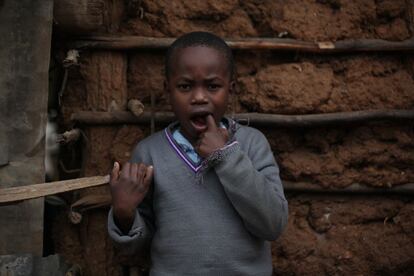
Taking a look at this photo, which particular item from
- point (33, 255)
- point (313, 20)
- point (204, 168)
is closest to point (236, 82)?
point (313, 20)

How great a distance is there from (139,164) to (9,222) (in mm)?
555

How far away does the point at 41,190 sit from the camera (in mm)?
1875

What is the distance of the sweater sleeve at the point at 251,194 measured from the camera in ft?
5.59

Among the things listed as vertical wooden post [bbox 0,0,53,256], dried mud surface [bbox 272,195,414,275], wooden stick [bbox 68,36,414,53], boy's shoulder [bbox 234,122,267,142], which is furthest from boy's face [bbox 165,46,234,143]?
dried mud surface [bbox 272,195,414,275]

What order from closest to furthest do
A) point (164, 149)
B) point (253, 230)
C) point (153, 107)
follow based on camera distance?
point (253, 230)
point (164, 149)
point (153, 107)

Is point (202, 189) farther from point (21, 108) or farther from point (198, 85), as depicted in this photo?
point (21, 108)

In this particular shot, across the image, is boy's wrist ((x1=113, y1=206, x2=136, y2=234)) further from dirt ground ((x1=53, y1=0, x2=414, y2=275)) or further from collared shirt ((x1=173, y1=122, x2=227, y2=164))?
dirt ground ((x1=53, y1=0, x2=414, y2=275))

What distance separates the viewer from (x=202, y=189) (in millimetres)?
1840

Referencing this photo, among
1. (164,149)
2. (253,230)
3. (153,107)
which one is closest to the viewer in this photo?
(253,230)

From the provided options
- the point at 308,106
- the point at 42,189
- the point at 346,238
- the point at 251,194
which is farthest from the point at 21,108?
the point at 346,238

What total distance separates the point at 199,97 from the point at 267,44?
0.51m

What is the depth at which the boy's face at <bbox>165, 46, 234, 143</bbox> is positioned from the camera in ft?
6.00

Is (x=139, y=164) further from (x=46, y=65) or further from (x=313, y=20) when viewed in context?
(x=313, y=20)

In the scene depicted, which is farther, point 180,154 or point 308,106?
point 308,106
